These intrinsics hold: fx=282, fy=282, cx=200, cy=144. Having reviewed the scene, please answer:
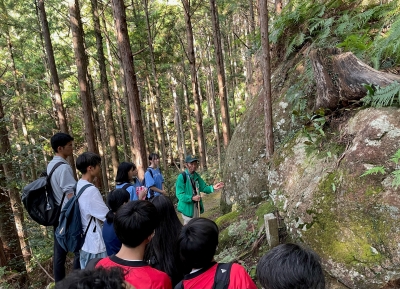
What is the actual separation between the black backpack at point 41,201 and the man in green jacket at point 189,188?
7.11 feet

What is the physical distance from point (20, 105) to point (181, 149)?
583 inches

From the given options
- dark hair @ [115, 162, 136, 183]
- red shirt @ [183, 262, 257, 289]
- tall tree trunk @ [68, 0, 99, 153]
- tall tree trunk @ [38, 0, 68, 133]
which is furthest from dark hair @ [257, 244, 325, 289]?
tall tree trunk @ [38, 0, 68, 133]

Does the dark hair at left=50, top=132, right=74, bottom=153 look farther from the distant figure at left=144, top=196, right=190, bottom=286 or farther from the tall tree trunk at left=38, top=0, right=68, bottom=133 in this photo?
the tall tree trunk at left=38, top=0, right=68, bottom=133

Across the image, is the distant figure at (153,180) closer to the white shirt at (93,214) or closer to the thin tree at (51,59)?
the white shirt at (93,214)

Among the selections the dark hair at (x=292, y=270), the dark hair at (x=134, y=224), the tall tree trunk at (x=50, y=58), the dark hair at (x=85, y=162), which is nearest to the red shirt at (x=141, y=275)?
the dark hair at (x=134, y=224)

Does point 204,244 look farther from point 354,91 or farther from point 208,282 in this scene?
point 354,91

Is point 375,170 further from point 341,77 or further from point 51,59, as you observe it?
point 51,59

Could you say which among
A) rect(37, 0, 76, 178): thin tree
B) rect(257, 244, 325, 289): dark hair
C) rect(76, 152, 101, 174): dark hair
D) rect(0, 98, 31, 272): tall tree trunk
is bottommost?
rect(0, 98, 31, 272): tall tree trunk

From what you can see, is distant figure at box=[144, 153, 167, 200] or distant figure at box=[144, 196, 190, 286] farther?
distant figure at box=[144, 153, 167, 200]

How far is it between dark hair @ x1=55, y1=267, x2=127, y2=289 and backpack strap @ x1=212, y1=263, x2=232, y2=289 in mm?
758

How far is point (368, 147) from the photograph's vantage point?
10.8 feet

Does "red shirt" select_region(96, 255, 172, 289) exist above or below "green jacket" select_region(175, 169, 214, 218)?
above

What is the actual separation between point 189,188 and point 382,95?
355 centimetres

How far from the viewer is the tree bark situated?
382 centimetres
